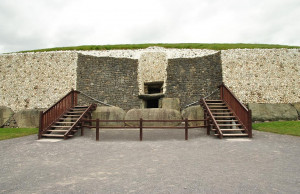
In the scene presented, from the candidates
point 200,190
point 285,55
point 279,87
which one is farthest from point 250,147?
point 285,55

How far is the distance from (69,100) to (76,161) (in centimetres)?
664

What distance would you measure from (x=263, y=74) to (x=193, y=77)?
5.12 metres

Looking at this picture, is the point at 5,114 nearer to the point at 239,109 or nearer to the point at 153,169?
the point at 153,169

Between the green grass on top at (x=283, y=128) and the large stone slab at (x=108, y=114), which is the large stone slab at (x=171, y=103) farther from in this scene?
the green grass on top at (x=283, y=128)

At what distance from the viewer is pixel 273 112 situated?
13.5 m

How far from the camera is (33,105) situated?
1602 centimetres

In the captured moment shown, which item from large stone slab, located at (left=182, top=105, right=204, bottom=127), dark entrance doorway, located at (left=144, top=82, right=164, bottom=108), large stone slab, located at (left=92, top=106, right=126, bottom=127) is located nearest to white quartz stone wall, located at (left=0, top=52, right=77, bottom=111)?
large stone slab, located at (left=92, top=106, right=126, bottom=127)

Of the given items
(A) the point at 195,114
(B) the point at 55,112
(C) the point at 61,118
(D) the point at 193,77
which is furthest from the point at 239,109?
(B) the point at 55,112

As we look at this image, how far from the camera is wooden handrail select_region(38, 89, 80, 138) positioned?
28.2 feet

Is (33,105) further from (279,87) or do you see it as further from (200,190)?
(279,87)

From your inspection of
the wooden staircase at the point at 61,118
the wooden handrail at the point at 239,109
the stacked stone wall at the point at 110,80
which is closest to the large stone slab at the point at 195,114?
the wooden handrail at the point at 239,109

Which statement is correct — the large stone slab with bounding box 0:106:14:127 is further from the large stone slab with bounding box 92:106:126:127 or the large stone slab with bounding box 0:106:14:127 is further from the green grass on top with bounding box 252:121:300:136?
the green grass on top with bounding box 252:121:300:136

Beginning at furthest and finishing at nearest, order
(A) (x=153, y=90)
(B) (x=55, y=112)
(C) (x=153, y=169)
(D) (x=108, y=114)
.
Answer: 1. (A) (x=153, y=90)
2. (D) (x=108, y=114)
3. (B) (x=55, y=112)
4. (C) (x=153, y=169)

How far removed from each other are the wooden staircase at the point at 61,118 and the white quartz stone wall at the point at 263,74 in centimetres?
1075
